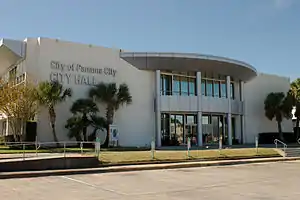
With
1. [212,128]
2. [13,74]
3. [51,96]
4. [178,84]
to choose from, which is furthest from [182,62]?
[13,74]

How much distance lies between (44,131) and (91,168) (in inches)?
586

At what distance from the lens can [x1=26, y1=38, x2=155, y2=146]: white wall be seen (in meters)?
31.2

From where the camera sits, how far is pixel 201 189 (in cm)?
1109

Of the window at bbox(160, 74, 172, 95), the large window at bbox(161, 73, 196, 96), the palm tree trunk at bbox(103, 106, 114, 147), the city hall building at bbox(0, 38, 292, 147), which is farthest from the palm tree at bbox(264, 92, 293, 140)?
the palm tree trunk at bbox(103, 106, 114, 147)

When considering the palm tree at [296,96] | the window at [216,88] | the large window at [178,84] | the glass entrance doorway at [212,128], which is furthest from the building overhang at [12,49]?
the palm tree at [296,96]

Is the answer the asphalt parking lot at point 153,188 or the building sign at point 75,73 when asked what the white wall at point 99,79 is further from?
the asphalt parking lot at point 153,188

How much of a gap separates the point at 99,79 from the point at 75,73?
237 centimetres

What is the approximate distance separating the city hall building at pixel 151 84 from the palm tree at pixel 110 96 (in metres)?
1.11

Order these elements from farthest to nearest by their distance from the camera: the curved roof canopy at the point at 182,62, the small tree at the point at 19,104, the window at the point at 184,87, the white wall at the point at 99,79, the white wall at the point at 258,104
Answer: the white wall at the point at 258,104
the window at the point at 184,87
the curved roof canopy at the point at 182,62
the white wall at the point at 99,79
the small tree at the point at 19,104

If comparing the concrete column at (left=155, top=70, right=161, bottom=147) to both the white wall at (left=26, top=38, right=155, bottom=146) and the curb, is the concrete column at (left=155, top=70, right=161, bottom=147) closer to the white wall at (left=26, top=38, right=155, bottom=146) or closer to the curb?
the white wall at (left=26, top=38, right=155, bottom=146)

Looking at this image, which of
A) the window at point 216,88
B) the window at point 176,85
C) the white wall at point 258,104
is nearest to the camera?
the window at point 176,85

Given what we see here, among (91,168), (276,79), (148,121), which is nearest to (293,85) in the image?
(276,79)

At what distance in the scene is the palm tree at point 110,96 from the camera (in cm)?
3169

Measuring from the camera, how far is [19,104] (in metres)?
29.2
